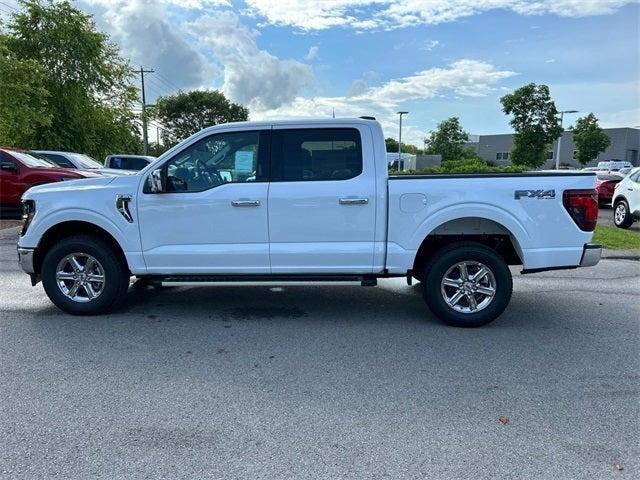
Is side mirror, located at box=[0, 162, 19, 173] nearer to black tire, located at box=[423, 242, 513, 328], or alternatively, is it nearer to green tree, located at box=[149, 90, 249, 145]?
black tire, located at box=[423, 242, 513, 328]

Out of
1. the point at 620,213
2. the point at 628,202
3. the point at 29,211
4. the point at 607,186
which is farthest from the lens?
the point at 607,186

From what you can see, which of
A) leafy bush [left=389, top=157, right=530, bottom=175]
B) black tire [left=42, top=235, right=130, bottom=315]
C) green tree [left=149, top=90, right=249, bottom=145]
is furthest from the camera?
green tree [left=149, top=90, right=249, bottom=145]

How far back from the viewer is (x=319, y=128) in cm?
510

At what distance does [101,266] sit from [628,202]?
12418 millimetres

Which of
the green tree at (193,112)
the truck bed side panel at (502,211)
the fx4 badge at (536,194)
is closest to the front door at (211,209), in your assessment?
the truck bed side panel at (502,211)

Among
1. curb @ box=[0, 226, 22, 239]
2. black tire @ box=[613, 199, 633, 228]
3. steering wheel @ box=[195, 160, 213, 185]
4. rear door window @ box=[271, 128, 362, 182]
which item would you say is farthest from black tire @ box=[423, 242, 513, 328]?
black tire @ box=[613, 199, 633, 228]

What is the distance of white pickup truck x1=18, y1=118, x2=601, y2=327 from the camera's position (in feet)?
16.1

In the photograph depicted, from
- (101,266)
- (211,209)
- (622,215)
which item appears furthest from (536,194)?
(622,215)

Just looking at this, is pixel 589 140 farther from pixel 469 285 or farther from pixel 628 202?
pixel 469 285

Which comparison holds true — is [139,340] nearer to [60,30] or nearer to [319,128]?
[319,128]

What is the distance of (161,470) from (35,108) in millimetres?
20114

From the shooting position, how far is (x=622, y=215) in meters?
12.8

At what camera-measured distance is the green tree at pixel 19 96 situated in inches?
677

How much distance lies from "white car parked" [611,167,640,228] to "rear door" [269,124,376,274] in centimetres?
1014
